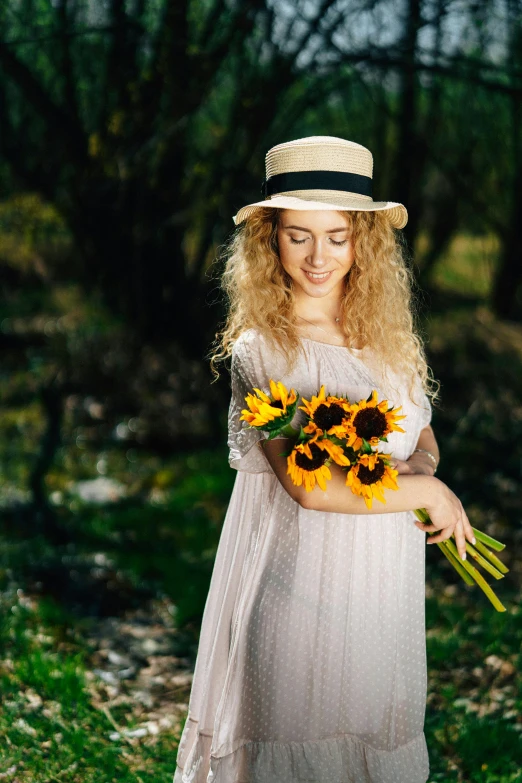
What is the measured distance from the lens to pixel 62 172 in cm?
777

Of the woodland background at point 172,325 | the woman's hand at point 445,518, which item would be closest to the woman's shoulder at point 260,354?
the woman's hand at point 445,518

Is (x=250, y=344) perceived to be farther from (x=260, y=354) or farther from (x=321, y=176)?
(x=321, y=176)

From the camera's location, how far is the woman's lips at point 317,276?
2.22m

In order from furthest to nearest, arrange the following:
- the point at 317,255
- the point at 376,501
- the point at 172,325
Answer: the point at 172,325 → the point at 317,255 → the point at 376,501

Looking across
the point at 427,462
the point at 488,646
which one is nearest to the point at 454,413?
the point at 488,646

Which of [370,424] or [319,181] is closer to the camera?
[370,424]

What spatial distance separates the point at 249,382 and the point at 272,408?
240mm

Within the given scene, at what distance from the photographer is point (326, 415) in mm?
1997

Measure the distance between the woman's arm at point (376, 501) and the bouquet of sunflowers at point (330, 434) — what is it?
48 mm

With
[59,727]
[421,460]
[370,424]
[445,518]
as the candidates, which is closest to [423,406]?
[421,460]

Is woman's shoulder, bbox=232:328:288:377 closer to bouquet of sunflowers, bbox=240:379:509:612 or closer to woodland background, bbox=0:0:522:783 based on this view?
bouquet of sunflowers, bbox=240:379:509:612

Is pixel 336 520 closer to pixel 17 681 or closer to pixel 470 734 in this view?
pixel 470 734

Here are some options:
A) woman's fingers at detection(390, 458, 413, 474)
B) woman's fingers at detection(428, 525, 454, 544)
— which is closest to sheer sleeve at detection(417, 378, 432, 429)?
woman's fingers at detection(390, 458, 413, 474)

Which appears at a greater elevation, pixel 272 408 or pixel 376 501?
pixel 272 408
